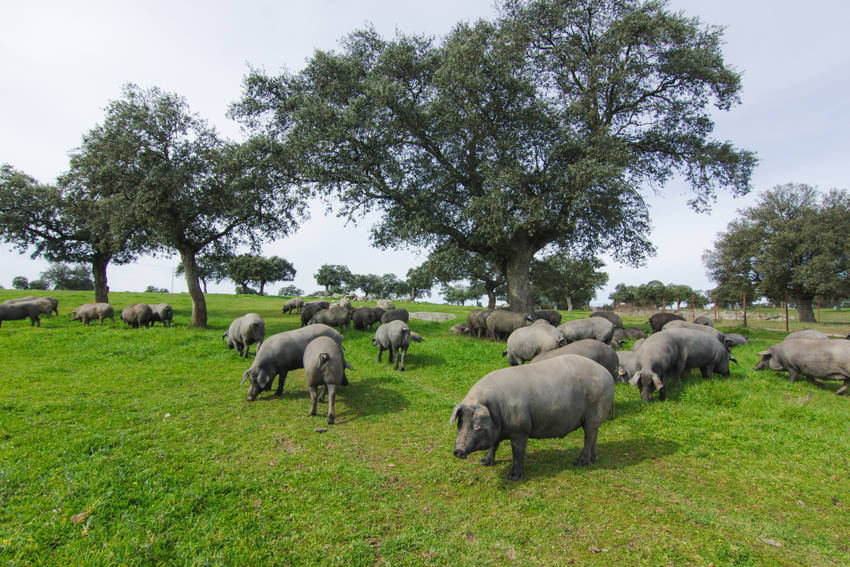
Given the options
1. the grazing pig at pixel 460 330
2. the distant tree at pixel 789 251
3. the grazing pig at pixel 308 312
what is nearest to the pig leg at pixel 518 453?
the grazing pig at pixel 460 330

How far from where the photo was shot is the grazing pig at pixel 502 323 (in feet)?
64.8

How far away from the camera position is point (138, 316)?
21.9 meters

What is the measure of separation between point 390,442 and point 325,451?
1.27 m

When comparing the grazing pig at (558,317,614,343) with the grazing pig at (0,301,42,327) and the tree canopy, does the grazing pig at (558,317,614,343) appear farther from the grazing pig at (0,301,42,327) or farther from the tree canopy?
the grazing pig at (0,301,42,327)

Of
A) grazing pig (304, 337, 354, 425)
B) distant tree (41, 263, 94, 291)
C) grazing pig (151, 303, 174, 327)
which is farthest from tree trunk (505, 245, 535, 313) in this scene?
distant tree (41, 263, 94, 291)

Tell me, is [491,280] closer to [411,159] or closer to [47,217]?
[411,159]

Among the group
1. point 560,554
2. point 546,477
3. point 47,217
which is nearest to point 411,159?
point 546,477

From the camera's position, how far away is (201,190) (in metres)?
22.1

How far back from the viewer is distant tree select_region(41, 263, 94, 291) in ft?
253

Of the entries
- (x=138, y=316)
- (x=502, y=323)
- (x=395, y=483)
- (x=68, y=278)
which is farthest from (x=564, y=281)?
(x=68, y=278)

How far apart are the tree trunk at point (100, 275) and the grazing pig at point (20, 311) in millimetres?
8543

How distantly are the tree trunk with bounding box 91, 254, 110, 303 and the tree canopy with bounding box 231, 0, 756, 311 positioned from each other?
18732 millimetres

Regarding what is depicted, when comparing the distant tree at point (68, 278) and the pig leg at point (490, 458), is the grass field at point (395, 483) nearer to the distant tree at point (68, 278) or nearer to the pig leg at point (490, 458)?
the pig leg at point (490, 458)

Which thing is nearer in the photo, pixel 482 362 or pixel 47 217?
pixel 482 362
